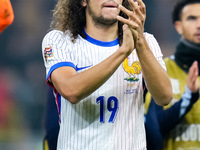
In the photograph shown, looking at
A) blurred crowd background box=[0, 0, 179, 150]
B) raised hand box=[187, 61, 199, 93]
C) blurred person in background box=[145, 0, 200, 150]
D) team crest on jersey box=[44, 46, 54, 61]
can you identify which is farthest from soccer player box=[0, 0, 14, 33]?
raised hand box=[187, 61, 199, 93]

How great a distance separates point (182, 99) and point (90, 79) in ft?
3.05

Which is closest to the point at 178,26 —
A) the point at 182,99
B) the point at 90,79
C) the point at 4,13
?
the point at 182,99

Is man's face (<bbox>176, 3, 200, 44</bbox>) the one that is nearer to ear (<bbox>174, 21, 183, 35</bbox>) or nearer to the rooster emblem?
ear (<bbox>174, 21, 183, 35</bbox>)

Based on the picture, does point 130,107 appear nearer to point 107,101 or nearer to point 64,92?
point 107,101

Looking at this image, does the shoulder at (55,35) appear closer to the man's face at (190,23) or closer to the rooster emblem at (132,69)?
the rooster emblem at (132,69)

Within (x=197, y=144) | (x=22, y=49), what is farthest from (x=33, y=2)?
(x=197, y=144)

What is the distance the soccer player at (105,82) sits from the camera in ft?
5.96

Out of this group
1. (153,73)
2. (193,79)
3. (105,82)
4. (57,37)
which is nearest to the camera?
(153,73)

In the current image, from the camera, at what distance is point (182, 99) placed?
95.3 inches

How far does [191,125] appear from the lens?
2.42 m

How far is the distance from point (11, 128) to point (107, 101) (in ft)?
2.95

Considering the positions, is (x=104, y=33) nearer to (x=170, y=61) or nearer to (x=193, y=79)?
(x=170, y=61)

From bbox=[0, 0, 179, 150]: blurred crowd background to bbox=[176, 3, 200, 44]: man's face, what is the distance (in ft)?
0.30

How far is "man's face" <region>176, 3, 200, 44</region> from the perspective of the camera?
2.42 m
